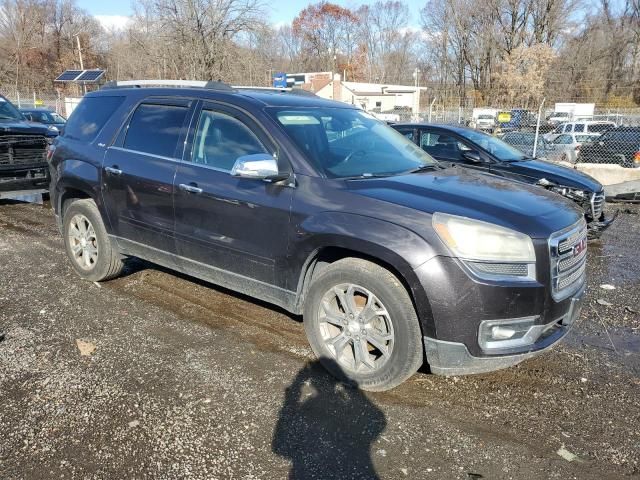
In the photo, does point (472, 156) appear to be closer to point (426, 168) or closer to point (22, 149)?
point (426, 168)

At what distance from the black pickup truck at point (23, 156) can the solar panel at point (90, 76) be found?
18.4m

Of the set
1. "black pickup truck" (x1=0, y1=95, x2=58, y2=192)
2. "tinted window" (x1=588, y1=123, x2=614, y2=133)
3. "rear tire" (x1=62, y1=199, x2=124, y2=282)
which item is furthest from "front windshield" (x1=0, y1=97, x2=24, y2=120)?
"tinted window" (x1=588, y1=123, x2=614, y2=133)

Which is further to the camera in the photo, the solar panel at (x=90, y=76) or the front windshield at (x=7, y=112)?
the solar panel at (x=90, y=76)

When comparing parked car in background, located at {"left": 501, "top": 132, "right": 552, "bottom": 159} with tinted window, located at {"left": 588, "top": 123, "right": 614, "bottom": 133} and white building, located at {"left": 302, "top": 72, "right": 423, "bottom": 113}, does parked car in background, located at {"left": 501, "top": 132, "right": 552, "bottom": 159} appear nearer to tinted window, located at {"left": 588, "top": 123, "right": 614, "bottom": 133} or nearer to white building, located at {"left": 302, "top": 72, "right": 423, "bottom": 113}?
tinted window, located at {"left": 588, "top": 123, "right": 614, "bottom": 133}

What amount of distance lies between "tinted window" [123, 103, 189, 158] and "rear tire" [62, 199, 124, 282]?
0.89 m

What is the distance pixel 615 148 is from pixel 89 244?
13869mm

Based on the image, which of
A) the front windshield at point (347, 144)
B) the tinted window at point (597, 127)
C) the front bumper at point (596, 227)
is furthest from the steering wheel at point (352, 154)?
the tinted window at point (597, 127)

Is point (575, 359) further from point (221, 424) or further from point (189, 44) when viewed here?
point (189, 44)

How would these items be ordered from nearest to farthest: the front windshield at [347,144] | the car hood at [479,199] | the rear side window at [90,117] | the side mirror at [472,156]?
1. the car hood at [479,199]
2. the front windshield at [347,144]
3. the rear side window at [90,117]
4. the side mirror at [472,156]

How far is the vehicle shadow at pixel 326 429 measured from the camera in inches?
105

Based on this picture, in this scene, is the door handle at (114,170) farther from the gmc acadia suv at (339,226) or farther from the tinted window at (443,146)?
the tinted window at (443,146)

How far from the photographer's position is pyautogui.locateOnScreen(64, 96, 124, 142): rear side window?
5051 mm

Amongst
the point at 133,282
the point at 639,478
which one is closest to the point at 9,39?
the point at 133,282

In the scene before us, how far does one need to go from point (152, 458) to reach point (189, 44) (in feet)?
77.0
